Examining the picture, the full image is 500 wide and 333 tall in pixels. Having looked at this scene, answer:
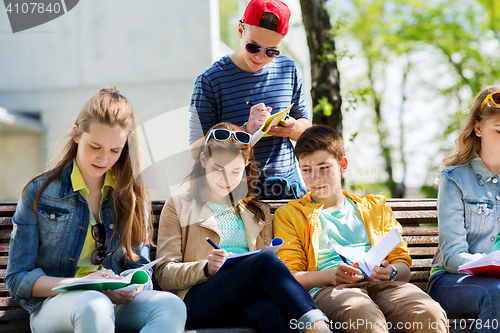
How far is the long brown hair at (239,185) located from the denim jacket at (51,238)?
0.55 metres

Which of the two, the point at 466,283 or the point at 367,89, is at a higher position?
the point at 367,89

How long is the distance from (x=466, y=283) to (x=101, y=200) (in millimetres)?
2034

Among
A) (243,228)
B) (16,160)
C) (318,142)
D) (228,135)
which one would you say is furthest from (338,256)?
(16,160)

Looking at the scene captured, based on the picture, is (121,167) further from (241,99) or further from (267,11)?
(267,11)

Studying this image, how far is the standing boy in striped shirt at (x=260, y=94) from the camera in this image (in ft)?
10.4

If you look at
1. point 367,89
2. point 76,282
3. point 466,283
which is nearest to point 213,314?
point 76,282

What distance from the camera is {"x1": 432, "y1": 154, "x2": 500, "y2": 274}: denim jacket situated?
2916 mm

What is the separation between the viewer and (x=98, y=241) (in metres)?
2.60

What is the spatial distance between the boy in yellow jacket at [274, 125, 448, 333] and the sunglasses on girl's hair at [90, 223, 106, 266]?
992mm

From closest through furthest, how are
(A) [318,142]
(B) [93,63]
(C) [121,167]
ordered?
(C) [121,167]
(A) [318,142]
(B) [93,63]

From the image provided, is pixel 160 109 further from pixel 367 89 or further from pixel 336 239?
pixel 336 239

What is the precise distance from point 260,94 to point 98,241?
1.48 meters

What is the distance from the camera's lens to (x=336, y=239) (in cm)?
299

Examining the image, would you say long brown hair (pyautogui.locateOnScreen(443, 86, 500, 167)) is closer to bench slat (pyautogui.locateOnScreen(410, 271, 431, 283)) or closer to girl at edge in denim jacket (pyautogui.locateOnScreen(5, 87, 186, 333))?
bench slat (pyautogui.locateOnScreen(410, 271, 431, 283))
